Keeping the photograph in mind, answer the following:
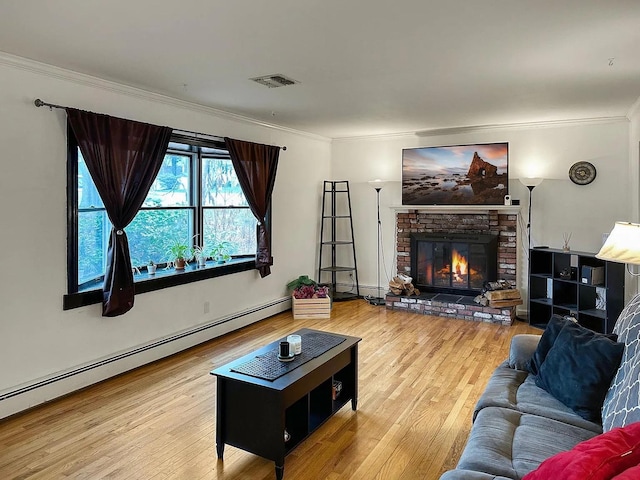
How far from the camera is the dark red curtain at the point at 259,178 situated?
209 inches

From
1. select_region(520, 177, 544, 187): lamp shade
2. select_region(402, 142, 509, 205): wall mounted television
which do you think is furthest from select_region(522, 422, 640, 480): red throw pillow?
select_region(402, 142, 509, 205): wall mounted television

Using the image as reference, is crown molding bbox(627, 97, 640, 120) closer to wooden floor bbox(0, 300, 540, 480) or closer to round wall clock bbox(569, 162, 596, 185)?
round wall clock bbox(569, 162, 596, 185)

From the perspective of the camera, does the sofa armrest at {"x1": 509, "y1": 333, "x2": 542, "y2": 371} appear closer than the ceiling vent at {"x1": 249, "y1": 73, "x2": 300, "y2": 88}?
Yes

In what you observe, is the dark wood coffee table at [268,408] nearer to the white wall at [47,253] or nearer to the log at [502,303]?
the white wall at [47,253]

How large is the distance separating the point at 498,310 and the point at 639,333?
3.68 meters

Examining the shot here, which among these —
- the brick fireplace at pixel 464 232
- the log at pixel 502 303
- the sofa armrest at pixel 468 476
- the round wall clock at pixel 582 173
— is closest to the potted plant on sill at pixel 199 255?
the brick fireplace at pixel 464 232

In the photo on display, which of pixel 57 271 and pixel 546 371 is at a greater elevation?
pixel 57 271

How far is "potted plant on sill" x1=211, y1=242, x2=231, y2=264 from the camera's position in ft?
17.6

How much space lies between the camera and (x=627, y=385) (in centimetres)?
202

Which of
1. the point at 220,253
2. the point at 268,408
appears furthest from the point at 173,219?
the point at 268,408

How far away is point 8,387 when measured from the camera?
10.6ft

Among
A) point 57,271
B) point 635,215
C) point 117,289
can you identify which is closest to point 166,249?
point 117,289

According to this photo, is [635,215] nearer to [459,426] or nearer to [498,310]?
[498,310]

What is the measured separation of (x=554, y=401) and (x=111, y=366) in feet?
11.2
